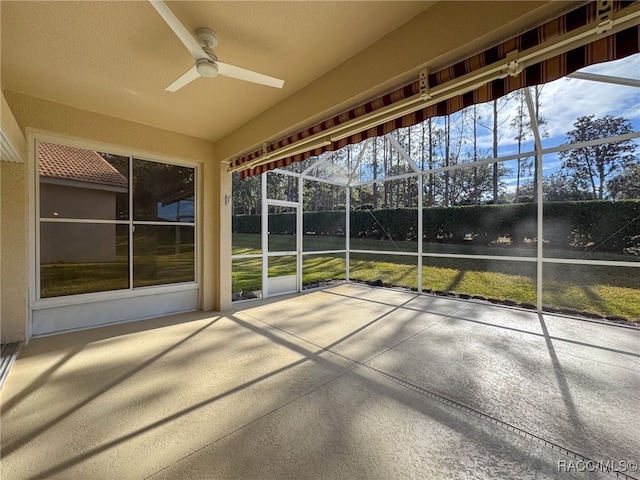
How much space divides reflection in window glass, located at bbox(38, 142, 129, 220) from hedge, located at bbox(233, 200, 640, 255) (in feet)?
5.73

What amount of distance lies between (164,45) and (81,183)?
2.52 meters

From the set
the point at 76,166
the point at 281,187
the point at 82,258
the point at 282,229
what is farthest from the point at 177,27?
the point at 282,229

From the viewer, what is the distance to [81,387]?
2275 millimetres

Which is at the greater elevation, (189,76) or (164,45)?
(164,45)

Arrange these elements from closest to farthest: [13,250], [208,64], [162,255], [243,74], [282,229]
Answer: [208,64]
[243,74]
[13,250]
[162,255]
[282,229]

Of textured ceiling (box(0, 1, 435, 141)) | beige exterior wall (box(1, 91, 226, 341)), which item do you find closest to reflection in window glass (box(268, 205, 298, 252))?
beige exterior wall (box(1, 91, 226, 341))

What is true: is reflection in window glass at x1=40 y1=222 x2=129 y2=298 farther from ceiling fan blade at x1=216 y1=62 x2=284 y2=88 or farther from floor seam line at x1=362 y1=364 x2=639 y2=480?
floor seam line at x1=362 y1=364 x2=639 y2=480

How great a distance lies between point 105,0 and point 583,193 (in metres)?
6.06

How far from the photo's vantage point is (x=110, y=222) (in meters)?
3.86

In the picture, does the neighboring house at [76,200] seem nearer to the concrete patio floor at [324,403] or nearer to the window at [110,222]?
the window at [110,222]

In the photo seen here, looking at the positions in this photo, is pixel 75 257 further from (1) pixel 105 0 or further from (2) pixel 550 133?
(2) pixel 550 133

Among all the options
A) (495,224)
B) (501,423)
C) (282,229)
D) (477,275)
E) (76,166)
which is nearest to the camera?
(501,423)

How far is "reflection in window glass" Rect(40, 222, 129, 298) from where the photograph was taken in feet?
11.3

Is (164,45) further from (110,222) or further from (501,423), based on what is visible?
(501,423)
